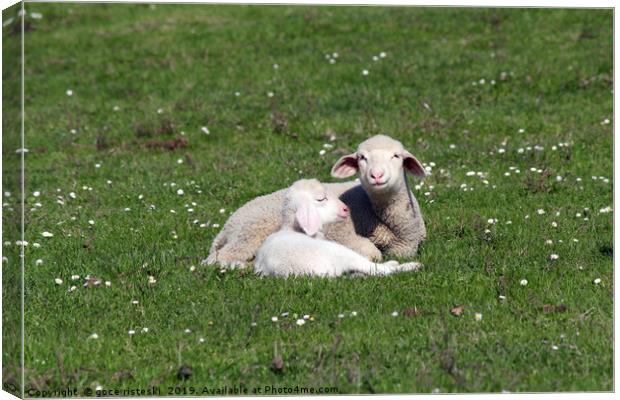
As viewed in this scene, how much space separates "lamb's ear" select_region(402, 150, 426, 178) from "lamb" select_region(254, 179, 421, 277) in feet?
2.48

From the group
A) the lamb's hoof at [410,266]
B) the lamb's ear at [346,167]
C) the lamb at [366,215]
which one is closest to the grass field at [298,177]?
the lamb's hoof at [410,266]

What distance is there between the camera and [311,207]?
1076cm

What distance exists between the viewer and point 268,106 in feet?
60.4

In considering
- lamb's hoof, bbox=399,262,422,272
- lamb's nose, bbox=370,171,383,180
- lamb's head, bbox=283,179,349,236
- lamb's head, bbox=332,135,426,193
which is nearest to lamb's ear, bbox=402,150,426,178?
lamb's head, bbox=332,135,426,193

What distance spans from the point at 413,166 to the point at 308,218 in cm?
127

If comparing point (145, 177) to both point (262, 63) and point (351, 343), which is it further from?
point (351, 343)

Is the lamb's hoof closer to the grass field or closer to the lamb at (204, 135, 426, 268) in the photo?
the grass field

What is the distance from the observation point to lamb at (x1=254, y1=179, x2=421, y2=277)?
400 inches

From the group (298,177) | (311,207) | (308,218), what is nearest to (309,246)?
(308,218)

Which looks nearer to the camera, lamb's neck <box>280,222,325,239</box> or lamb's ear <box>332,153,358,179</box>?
lamb's neck <box>280,222,325,239</box>

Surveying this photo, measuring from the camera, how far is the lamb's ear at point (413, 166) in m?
11.2

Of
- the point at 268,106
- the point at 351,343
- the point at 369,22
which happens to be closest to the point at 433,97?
the point at 268,106

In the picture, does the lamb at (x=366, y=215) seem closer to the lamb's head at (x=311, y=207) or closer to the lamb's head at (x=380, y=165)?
the lamb's head at (x=380, y=165)

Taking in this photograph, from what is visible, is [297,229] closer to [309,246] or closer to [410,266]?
[309,246]
